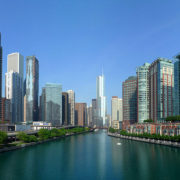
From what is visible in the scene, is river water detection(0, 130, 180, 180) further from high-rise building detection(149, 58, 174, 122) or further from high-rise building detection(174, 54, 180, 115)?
high-rise building detection(174, 54, 180, 115)

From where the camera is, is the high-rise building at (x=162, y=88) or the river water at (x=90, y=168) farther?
the high-rise building at (x=162, y=88)

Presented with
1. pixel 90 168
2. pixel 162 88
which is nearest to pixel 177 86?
pixel 162 88

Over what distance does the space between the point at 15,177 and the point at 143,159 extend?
4734 centimetres

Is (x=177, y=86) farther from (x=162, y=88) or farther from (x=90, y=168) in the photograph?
(x=90, y=168)

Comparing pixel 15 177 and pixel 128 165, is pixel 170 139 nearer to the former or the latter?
pixel 128 165

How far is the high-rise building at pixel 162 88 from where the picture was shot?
599 feet

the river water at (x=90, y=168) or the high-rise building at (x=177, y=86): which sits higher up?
the high-rise building at (x=177, y=86)

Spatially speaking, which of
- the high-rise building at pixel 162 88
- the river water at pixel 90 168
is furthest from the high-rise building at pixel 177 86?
the river water at pixel 90 168

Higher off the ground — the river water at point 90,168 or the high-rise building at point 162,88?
the high-rise building at point 162,88

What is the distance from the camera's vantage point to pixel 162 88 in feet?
598

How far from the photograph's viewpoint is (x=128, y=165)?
75.8m

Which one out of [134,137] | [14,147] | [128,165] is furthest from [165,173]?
[134,137]

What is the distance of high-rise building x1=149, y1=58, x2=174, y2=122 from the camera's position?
182438 mm

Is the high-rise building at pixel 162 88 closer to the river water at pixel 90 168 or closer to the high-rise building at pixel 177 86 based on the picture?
the high-rise building at pixel 177 86
